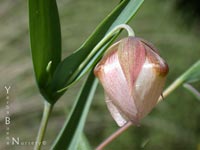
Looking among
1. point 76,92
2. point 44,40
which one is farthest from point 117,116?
point 76,92

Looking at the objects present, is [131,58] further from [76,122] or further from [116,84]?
[76,122]

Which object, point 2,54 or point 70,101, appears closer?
point 70,101

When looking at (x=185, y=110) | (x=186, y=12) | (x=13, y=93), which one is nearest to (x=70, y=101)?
(x=13, y=93)

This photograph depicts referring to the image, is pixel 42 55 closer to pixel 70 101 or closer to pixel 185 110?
pixel 70 101

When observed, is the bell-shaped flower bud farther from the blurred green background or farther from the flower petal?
the blurred green background

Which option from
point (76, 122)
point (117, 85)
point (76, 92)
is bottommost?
point (76, 92)

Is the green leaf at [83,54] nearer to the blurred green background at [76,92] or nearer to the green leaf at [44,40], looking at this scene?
the green leaf at [44,40]
